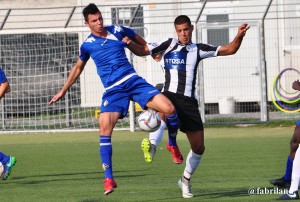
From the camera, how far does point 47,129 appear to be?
24.0 m

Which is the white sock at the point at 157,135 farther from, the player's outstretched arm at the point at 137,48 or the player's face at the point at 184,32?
the player's face at the point at 184,32

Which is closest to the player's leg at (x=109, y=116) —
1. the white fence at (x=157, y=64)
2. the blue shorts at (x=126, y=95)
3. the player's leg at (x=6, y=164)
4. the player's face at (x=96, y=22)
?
the blue shorts at (x=126, y=95)

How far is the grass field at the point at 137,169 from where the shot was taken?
11.1m

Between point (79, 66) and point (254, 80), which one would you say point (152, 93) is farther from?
point (254, 80)

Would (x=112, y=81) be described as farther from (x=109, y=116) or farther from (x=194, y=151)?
(x=194, y=151)

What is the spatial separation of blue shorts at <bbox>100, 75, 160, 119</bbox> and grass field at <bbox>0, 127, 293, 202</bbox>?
1080 mm

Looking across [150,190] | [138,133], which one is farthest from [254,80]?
[150,190]

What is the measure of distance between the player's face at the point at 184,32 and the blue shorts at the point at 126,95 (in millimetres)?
798

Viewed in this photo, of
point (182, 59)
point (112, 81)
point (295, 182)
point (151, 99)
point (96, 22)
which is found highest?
point (96, 22)

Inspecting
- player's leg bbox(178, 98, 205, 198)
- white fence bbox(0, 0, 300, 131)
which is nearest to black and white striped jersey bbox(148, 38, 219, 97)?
player's leg bbox(178, 98, 205, 198)

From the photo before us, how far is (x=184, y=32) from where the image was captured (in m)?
11.0

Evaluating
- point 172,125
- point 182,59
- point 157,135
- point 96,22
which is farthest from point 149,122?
point 96,22

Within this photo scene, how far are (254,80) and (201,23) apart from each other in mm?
2113

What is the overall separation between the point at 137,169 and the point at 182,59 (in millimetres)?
3565
